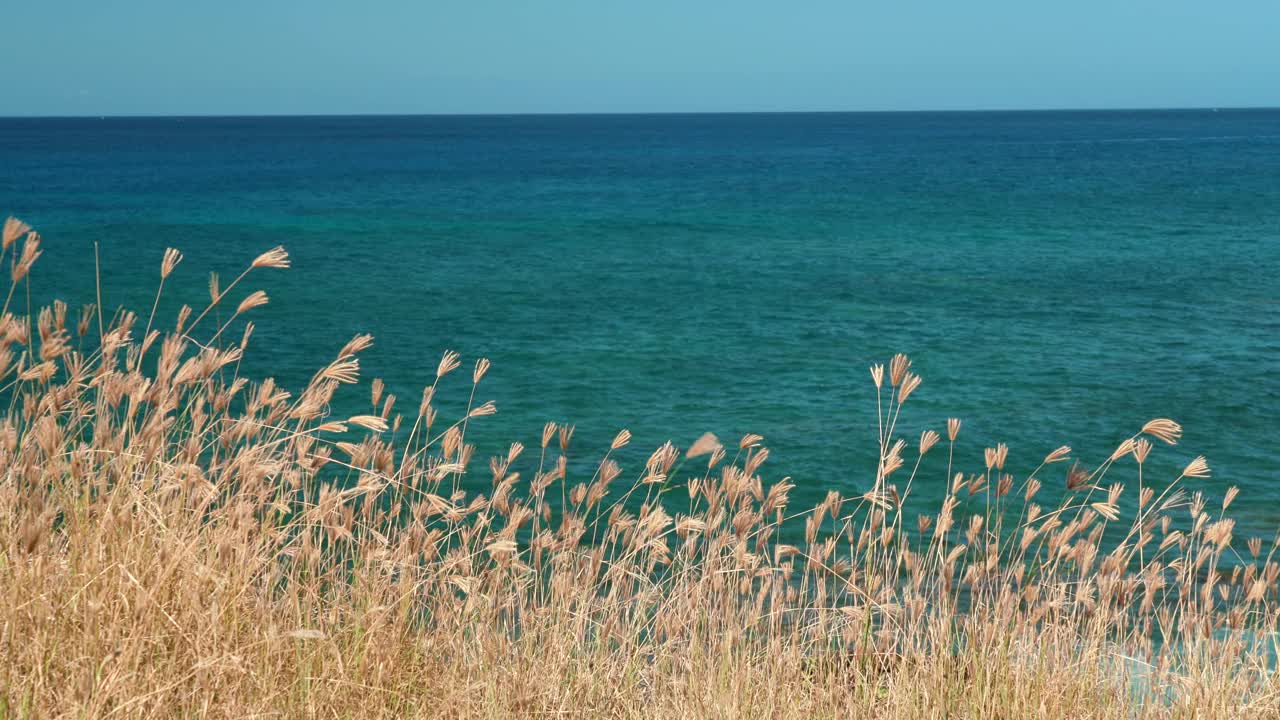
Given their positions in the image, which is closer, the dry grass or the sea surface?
the dry grass

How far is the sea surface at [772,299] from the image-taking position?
15.6 m

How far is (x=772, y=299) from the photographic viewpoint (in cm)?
2714

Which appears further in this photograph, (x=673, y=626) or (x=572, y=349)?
(x=572, y=349)

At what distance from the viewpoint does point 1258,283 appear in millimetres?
28562

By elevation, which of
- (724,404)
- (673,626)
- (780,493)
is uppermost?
(780,493)

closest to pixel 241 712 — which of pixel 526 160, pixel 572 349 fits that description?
Answer: pixel 572 349

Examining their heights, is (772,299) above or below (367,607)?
below

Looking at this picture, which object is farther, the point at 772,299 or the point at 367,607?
the point at 772,299

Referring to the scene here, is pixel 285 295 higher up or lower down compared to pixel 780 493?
lower down

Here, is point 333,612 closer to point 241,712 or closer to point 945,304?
point 241,712

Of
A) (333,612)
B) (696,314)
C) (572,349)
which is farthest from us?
(696,314)

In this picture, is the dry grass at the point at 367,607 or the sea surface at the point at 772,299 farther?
the sea surface at the point at 772,299

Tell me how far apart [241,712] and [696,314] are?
22.0 metres

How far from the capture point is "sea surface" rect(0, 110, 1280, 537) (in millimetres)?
15633
